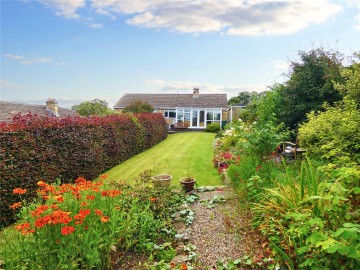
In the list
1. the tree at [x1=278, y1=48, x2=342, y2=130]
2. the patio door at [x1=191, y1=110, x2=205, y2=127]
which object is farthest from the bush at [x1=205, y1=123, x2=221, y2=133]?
the tree at [x1=278, y1=48, x2=342, y2=130]

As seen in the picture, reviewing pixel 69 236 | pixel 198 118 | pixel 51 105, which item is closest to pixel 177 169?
pixel 69 236

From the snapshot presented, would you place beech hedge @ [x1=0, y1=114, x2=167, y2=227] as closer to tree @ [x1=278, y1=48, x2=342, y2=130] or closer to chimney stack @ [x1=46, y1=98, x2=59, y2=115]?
tree @ [x1=278, y1=48, x2=342, y2=130]

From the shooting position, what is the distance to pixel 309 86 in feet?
36.4

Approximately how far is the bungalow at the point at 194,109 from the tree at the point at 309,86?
17735mm

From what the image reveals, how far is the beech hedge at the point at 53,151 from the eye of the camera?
5.67m

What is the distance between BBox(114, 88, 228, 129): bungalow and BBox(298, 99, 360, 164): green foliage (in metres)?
22.2

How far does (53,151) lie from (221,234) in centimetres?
562

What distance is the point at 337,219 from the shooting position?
266cm

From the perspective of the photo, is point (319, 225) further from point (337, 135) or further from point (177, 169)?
point (177, 169)

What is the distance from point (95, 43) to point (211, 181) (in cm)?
657

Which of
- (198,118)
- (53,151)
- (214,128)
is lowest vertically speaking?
(214,128)

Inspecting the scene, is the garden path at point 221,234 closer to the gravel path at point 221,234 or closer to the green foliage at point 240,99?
the gravel path at point 221,234

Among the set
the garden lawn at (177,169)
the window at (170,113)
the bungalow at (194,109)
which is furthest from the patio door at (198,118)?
the garden lawn at (177,169)

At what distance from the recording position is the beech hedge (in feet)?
18.6
